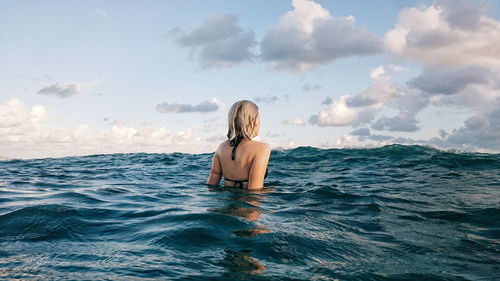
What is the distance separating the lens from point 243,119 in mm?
6145

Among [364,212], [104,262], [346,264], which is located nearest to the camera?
[104,262]

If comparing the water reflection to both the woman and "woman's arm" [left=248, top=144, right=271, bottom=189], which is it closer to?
"woman's arm" [left=248, top=144, right=271, bottom=189]

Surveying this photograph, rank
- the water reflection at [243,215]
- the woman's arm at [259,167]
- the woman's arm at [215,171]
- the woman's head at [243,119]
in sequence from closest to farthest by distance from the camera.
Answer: the water reflection at [243,215] < the woman's head at [243,119] < the woman's arm at [259,167] < the woman's arm at [215,171]

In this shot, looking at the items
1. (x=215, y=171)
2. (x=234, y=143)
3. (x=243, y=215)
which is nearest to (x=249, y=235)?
(x=243, y=215)

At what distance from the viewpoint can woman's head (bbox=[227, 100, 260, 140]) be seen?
20.2 feet

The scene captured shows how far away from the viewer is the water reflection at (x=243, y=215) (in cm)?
292

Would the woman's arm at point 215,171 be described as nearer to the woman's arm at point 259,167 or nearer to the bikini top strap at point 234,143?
the bikini top strap at point 234,143

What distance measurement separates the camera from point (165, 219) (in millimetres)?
4781

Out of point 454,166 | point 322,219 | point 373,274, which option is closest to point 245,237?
point 373,274

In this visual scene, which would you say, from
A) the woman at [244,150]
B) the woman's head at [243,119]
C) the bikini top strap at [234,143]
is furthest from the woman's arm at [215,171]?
the woman's head at [243,119]

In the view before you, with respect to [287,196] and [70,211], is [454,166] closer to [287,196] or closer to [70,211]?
[287,196]

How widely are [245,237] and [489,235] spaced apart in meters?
3.41

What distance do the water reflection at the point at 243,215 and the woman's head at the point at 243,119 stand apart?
1.05 metres

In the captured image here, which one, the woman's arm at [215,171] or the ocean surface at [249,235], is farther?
the woman's arm at [215,171]
